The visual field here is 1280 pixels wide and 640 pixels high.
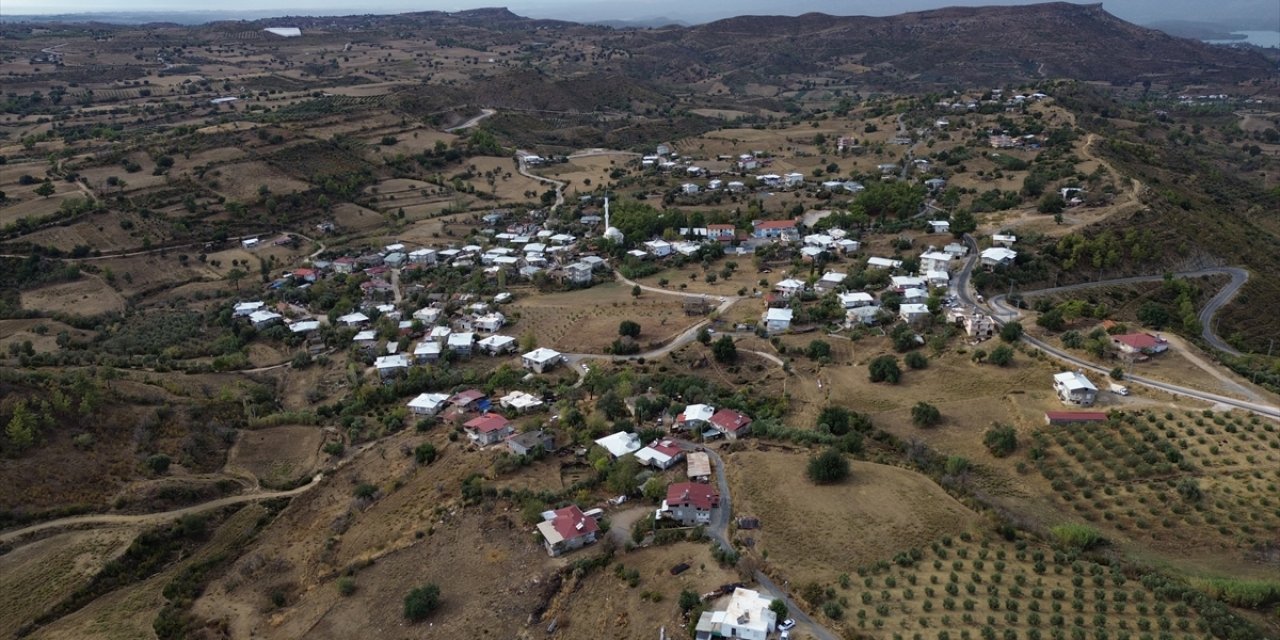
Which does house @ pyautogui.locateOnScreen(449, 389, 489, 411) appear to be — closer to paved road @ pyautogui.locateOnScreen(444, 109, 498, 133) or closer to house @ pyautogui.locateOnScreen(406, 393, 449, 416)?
house @ pyautogui.locateOnScreen(406, 393, 449, 416)

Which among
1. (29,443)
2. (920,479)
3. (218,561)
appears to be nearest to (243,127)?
(29,443)

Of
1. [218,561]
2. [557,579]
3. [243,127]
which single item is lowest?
[218,561]

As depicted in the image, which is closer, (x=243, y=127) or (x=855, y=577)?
(x=855, y=577)

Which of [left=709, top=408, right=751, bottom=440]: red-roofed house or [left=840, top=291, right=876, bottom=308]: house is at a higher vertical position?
[left=840, top=291, right=876, bottom=308]: house

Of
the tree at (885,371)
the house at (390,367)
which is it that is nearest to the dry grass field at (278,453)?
the house at (390,367)

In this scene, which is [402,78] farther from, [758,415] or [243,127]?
[758,415]

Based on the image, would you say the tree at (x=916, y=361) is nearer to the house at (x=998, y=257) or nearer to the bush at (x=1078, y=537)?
the bush at (x=1078, y=537)

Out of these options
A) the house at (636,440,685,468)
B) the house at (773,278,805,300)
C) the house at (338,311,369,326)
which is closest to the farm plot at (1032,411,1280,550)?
the house at (636,440,685,468)
